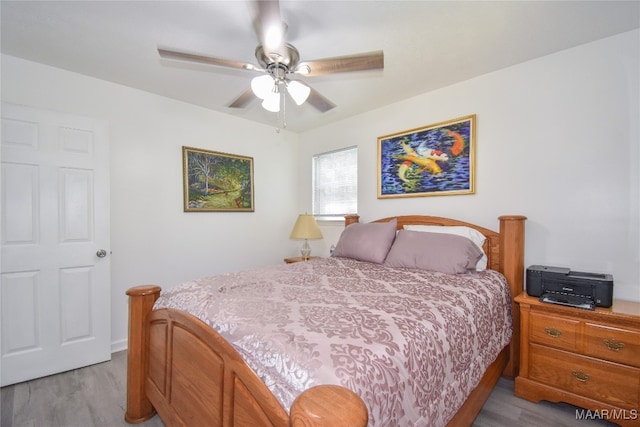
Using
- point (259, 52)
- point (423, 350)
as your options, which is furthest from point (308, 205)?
point (423, 350)

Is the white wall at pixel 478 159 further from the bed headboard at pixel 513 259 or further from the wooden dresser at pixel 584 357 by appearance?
the wooden dresser at pixel 584 357

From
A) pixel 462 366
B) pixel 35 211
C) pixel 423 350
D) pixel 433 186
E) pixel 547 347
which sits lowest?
pixel 547 347

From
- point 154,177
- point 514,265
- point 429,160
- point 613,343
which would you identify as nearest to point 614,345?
point 613,343

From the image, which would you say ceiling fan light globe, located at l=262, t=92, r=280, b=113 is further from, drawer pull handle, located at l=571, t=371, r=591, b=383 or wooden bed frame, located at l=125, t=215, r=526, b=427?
drawer pull handle, located at l=571, t=371, r=591, b=383

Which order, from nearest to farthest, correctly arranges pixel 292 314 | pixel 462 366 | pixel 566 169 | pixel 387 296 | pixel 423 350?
pixel 423 350 < pixel 292 314 < pixel 462 366 < pixel 387 296 < pixel 566 169

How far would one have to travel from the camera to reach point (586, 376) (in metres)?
1.67

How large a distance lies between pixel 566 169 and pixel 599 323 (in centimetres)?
108

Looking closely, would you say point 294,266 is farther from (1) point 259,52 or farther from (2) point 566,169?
(2) point 566,169

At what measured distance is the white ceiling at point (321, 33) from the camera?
1659 millimetres

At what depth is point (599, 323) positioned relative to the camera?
164 centimetres

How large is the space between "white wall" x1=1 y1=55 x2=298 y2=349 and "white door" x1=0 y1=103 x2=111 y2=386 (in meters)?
0.18

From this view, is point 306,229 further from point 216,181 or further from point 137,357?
point 137,357

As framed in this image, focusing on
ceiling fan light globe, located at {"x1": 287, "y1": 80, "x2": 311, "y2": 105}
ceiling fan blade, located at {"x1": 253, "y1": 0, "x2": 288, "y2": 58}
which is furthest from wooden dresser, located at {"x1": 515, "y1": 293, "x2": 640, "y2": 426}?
ceiling fan blade, located at {"x1": 253, "y1": 0, "x2": 288, "y2": 58}

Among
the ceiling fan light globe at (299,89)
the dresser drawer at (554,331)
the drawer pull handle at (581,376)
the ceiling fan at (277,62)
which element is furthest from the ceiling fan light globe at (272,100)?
the drawer pull handle at (581,376)
